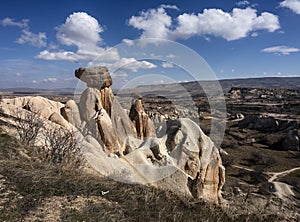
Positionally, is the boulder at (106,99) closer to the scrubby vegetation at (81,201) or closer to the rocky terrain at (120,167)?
the rocky terrain at (120,167)

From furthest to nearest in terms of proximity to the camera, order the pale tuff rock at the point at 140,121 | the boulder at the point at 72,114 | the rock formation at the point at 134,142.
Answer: the pale tuff rock at the point at 140,121, the boulder at the point at 72,114, the rock formation at the point at 134,142

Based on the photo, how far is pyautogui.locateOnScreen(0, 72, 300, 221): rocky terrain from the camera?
5.71 metres

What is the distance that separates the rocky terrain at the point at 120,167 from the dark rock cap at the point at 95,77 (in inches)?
2.2

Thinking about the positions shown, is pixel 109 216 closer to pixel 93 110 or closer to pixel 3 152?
pixel 3 152

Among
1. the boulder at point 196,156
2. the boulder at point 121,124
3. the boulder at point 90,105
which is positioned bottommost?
the boulder at point 196,156

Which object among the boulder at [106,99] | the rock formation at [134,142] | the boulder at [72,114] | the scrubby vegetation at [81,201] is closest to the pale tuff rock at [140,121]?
the rock formation at [134,142]

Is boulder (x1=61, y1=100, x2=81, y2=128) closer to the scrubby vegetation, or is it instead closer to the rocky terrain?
the rocky terrain

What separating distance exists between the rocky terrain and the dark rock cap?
0.06m

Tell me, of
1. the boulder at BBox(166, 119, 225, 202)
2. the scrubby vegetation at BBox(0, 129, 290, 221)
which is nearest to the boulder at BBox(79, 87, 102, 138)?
the boulder at BBox(166, 119, 225, 202)

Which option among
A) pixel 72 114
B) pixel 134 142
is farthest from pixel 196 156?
pixel 72 114

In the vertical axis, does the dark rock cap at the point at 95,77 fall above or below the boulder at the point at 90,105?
above

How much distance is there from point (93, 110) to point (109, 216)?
1140 centimetres

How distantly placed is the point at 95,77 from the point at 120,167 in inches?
264

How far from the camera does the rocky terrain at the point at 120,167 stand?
5.71 meters
